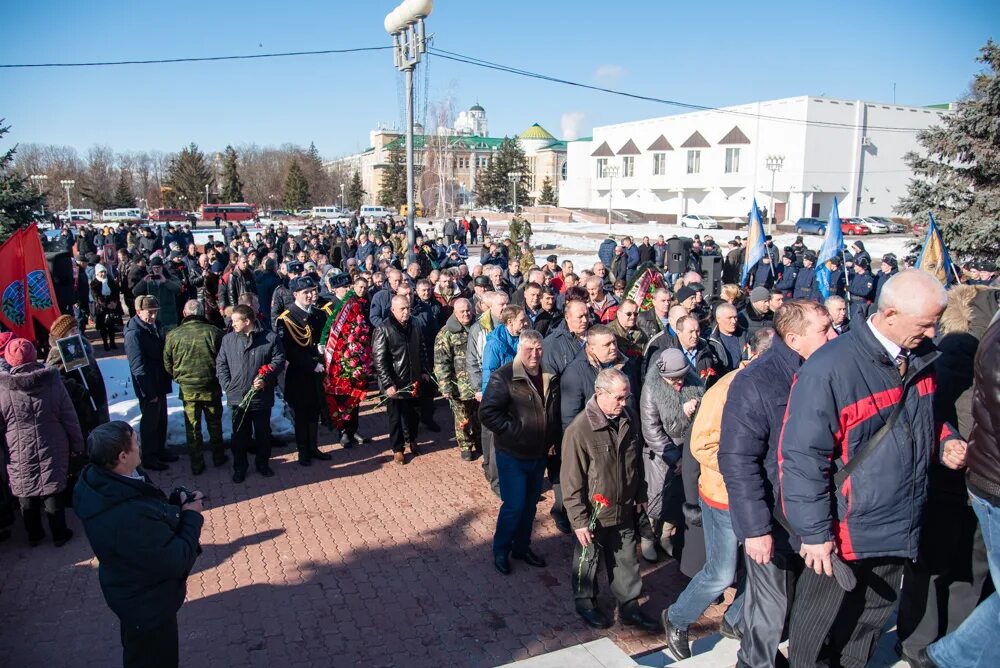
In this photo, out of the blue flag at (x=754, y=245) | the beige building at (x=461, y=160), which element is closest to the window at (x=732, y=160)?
the beige building at (x=461, y=160)

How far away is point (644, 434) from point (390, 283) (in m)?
→ 5.69

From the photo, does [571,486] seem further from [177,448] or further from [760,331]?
[177,448]

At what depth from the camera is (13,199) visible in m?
11.5

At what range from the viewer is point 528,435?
4.69 meters

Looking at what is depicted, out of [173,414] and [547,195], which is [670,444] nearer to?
[173,414]

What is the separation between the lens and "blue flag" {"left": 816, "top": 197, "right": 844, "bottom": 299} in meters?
13.6

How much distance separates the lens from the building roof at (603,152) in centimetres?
7206

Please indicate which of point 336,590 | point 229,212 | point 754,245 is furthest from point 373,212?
point 336,590

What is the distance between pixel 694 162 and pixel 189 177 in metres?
54.0

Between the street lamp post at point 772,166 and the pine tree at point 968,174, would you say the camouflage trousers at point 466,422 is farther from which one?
the street lamp post at point 772,166

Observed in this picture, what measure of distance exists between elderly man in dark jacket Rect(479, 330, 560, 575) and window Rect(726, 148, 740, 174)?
60.4 meters

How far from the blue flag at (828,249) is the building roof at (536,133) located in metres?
95.6

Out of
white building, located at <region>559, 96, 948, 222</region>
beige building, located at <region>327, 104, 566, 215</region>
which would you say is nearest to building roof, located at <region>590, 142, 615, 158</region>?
white building, located at <region>559, 96, 948, 222</region>

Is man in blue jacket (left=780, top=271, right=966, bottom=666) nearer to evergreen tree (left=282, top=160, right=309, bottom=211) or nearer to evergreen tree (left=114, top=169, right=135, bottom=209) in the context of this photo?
evergreen tree (left=282, top=160, right=309, bottom=211)
